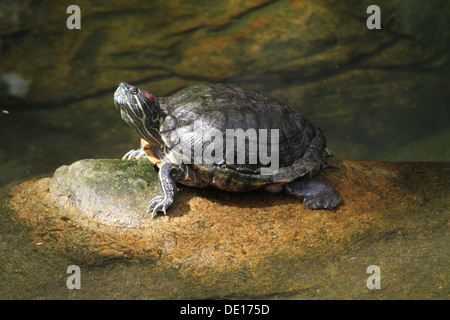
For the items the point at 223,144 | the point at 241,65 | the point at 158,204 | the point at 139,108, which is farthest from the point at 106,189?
the point at 241,65

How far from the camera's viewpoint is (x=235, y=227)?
3857 millimetres

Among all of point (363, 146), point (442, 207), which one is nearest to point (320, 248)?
point (442, 207)

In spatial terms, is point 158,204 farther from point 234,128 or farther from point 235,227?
point 234,128

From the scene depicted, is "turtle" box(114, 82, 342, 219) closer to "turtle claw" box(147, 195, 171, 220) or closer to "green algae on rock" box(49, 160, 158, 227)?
"turtle claw" box(147, 195, 171, 220)

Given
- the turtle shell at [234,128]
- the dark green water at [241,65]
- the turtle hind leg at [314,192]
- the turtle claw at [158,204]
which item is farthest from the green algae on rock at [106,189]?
the dark green water at [241,65]

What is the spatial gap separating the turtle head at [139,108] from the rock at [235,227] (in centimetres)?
51

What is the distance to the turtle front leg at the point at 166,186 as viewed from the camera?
3914 mm

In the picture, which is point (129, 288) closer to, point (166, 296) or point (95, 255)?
point (166, 296)

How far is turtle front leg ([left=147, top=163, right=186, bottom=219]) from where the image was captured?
3.91 meters

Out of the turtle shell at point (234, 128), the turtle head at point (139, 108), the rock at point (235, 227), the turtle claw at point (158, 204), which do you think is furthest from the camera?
the turtle head at point (139, 108)

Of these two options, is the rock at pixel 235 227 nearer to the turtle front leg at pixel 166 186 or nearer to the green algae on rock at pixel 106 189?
the green algae on rock at pixel 106 189

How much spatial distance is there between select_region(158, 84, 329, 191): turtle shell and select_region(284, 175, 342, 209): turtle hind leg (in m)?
0.14

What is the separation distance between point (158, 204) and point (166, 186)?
7.5 inches

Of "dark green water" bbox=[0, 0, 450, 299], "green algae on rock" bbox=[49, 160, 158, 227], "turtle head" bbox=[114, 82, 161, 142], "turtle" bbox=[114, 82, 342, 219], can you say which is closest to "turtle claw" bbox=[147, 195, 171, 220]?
"turtle" bbox=[114, 82, 342, 219]
